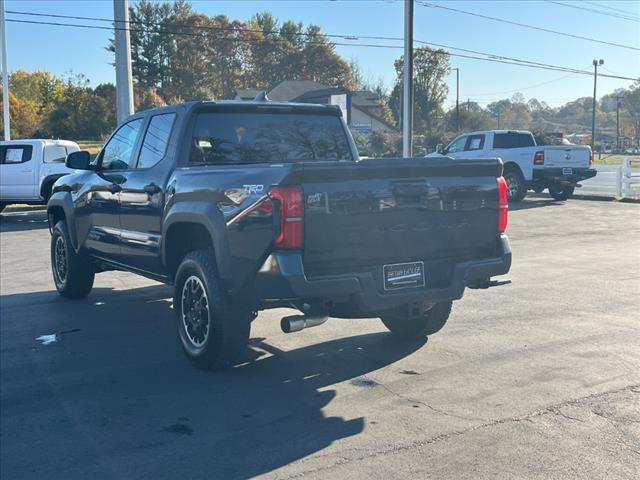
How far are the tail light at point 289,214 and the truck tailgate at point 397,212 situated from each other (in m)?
0.05

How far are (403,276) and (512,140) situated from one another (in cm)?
1786

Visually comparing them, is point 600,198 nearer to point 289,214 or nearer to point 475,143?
point 475,143

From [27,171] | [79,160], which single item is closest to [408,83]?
[27,171]

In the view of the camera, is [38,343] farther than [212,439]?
Yes

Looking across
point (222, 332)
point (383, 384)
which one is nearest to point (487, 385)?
point (383, 384)

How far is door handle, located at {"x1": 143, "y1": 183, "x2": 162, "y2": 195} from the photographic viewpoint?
6590mm

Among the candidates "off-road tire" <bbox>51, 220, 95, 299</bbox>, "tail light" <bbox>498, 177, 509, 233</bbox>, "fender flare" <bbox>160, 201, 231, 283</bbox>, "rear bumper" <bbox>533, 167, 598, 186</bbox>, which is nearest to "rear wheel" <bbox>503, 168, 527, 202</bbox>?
"rear bumper" <bbox>533, 167, 598, 186</bbox>

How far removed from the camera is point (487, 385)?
5559 mm

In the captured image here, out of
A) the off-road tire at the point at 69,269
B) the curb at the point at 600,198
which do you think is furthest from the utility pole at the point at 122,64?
the curb at the point at 600,198

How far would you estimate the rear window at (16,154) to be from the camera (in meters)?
20.6

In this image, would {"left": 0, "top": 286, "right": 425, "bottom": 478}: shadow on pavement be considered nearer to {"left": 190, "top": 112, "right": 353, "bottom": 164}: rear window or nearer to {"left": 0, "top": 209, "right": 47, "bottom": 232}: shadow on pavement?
{"left": 190, "top": 112, "right": 353, "bottom": 164}: rear window

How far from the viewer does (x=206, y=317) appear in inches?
235

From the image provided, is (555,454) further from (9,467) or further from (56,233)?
(56,233)

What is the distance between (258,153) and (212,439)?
2.97 meters
